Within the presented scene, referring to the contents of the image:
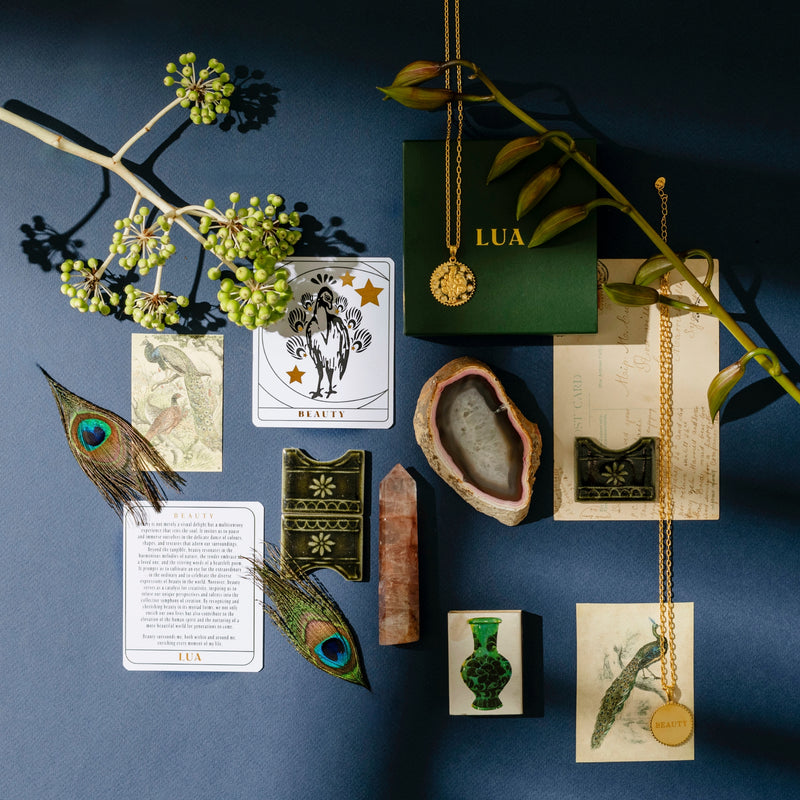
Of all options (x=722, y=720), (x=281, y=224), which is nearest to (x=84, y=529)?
(x=281, y=224)

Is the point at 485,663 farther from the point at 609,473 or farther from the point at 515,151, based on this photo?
the point at 515,151

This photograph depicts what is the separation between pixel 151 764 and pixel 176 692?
135 millimetres

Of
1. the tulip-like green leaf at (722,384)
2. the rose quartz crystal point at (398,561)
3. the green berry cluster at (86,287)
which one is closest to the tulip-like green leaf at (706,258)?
the tulip-like green leaf at (722,384)

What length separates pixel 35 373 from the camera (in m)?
1.15

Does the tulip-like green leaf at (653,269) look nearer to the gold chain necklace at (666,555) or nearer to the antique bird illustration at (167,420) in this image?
the gold chain necklace at (666,555)

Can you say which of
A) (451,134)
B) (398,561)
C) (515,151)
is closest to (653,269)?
(515,151)

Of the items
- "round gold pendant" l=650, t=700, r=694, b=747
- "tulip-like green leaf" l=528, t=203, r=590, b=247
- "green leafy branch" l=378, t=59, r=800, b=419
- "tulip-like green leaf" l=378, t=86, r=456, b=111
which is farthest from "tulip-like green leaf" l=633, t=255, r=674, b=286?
"round gold pendant" l=650, t=700, r=694, b=747

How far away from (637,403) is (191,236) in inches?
33.1

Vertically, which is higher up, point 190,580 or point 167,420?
point 167,420

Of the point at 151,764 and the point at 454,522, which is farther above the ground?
the point at 454,522

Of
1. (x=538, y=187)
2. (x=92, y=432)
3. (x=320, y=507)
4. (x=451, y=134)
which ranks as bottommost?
(x=320, y=507)

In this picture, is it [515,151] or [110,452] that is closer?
[515,151]

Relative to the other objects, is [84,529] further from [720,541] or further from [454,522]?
[720,541]

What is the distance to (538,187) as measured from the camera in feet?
3.39
